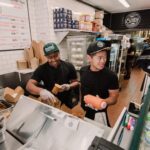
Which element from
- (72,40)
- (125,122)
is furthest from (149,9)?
(125,122)

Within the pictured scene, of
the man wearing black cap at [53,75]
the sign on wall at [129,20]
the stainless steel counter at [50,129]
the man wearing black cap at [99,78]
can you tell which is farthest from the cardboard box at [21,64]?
the sign on wall at [129,20]

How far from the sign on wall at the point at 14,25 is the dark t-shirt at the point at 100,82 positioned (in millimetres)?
1843

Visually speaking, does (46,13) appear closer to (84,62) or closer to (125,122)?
(84,62)

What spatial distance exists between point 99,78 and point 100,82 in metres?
0.05

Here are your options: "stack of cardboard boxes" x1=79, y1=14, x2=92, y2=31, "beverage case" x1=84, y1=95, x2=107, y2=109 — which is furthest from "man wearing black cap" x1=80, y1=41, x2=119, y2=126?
"stack of cardboard boxes" x1=79, y1=14, x2=92, y2=31

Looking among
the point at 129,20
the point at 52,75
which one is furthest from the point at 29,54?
the point at 129,20

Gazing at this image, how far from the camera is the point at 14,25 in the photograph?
279 centimetres

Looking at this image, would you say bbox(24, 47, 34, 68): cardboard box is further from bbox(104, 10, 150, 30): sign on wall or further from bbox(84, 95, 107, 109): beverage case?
bbox(104, 10, 150, 30): sign on wall

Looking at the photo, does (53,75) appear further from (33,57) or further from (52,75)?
(33,57)

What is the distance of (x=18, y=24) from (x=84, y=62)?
1.78 m

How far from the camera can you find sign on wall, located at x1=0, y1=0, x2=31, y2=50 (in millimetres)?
2600

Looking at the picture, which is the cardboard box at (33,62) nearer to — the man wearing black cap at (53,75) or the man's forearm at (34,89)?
the man wearing black cap at (53,75)

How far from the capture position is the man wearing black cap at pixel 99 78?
4.97ft

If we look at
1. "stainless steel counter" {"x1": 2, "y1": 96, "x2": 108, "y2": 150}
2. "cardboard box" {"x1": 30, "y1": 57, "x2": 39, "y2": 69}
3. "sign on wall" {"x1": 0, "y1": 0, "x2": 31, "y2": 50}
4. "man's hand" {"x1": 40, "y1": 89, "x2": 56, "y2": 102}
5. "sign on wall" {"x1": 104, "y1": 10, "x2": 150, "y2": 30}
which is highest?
"sign on wall" {"x1": 104, "y1": 10, "x2": 150, "y2": 30}
